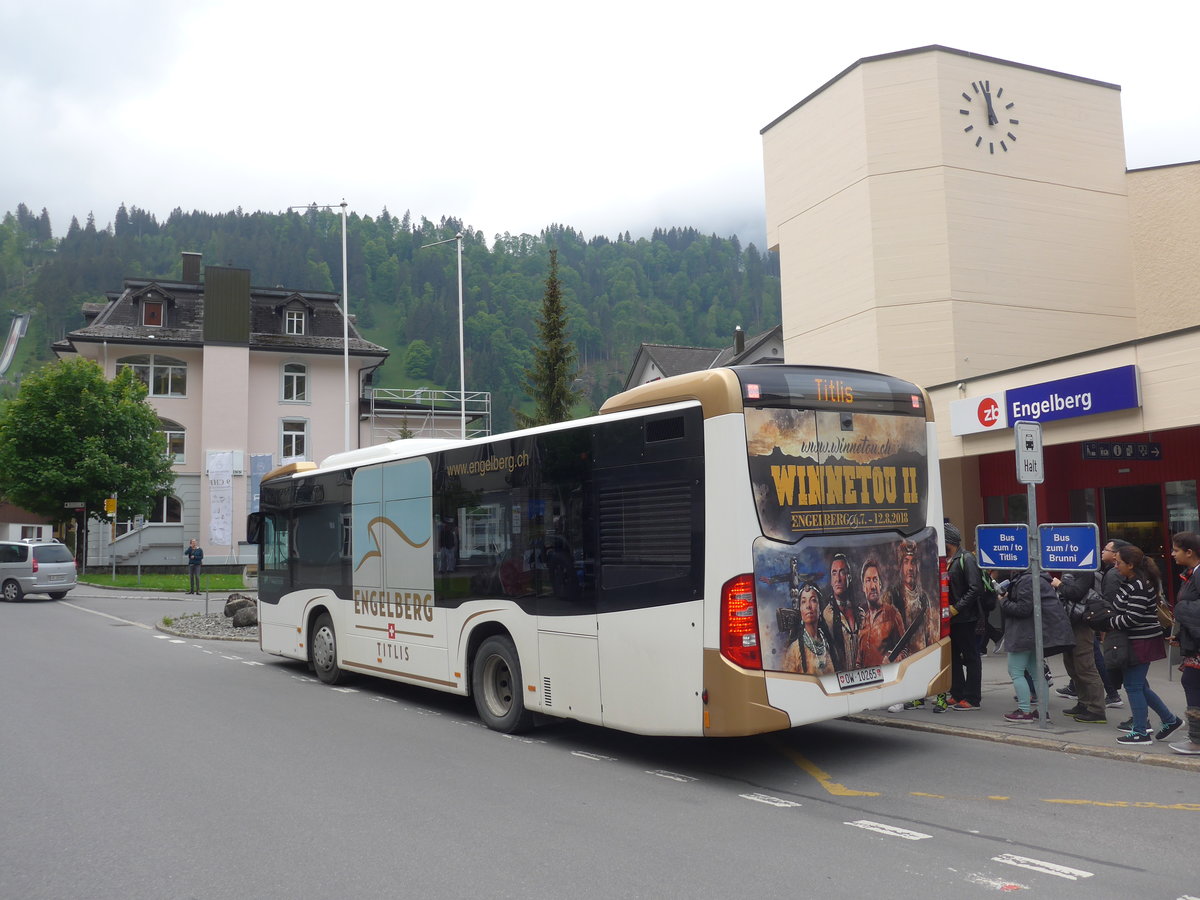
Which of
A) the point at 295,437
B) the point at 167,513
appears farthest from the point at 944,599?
the point at 167,513

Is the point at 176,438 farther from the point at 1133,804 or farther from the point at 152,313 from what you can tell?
the point at 1133,804

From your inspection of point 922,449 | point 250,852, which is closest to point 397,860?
point 250,852

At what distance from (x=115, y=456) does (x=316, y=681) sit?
31502mm

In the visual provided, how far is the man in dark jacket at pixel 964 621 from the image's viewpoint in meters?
9.69

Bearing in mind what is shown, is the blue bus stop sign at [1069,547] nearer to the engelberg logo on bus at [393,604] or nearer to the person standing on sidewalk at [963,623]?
the person standing on sidewalk at [963,623]

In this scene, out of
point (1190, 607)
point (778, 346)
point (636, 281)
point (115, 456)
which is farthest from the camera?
point (636, 281)

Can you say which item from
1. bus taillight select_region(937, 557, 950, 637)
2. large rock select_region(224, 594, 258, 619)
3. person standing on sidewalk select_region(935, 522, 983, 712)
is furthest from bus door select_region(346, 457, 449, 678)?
large rock select_region(224, 594, 258, 619)

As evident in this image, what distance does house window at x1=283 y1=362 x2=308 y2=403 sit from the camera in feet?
165

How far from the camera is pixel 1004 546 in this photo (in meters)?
9.34

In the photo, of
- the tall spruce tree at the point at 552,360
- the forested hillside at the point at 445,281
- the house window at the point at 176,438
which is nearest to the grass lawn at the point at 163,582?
the house window at the point at 176,438

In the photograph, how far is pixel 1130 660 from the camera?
8.00 m

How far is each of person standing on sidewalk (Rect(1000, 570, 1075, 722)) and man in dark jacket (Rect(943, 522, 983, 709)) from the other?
44cm

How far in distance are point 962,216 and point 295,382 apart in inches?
1523

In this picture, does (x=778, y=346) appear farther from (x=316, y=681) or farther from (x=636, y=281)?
(x=636, y=281)
